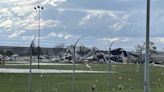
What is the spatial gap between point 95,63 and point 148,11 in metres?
62.4

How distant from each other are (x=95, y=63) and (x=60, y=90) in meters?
52.7

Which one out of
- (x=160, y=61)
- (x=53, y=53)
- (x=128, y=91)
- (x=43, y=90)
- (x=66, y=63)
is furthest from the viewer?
(x=160, y=61)

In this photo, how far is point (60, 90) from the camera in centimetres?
2239

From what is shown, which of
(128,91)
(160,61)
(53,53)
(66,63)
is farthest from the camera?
(160,61)

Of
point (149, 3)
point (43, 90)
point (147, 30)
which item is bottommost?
point (43, 90)

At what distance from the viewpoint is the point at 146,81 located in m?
12.5

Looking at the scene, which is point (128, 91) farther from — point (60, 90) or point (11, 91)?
point (11, 91)

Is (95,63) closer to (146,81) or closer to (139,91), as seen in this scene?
(139,91)

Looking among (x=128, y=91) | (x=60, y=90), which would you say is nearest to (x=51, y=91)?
(x=60, y=90)

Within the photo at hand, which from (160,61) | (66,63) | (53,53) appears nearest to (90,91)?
(53,53)

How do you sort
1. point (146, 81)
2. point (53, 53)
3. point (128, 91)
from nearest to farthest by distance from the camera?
1. point (146, 81)
2. point (128, 91)
3. point (53, 53)

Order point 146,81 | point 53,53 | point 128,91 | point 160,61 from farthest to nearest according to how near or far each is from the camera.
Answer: point 160,61 → point 53,53 → point 128,91 → point 146,81

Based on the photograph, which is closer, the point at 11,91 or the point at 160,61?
the point at 11,91

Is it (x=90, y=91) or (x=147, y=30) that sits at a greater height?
(x=147, y=30)
